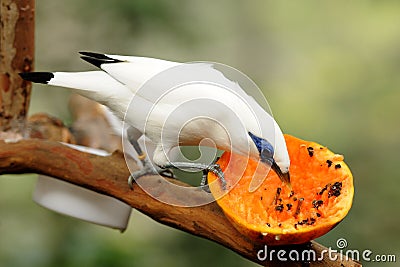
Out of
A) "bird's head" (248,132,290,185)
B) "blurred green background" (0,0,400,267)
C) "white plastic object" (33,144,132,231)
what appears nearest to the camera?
"bird's head" (248,132,290,185)

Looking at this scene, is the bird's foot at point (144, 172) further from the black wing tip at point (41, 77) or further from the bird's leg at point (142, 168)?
the black wing tip at point (41, 77)

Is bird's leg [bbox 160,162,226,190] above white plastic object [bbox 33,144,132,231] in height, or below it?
above

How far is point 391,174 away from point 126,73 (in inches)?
47.0

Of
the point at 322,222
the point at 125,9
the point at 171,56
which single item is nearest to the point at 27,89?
the point at 125,9

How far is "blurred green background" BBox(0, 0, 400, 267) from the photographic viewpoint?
5.22ft

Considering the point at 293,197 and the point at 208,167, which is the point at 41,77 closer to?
the point at 208,167

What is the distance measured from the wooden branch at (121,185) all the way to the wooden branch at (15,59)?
131mm

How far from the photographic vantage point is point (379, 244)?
67.1 inches

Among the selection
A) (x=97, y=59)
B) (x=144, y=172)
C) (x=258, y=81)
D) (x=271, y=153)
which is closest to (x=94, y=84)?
(x=97, y=59)

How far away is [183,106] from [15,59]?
45 centimetres

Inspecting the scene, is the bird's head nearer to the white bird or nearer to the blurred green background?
the white bird

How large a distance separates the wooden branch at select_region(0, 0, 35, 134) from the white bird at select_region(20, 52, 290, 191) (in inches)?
10.4

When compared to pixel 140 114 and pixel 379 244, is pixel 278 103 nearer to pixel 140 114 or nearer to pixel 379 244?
pixel 379 244

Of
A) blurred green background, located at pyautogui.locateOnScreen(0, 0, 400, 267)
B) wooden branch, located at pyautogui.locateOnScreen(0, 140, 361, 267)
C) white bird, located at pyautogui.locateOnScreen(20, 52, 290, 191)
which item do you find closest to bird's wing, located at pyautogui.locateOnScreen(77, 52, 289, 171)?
white bird, located at pyautogui.locateOnScreen(20, 52, 290, 191)
